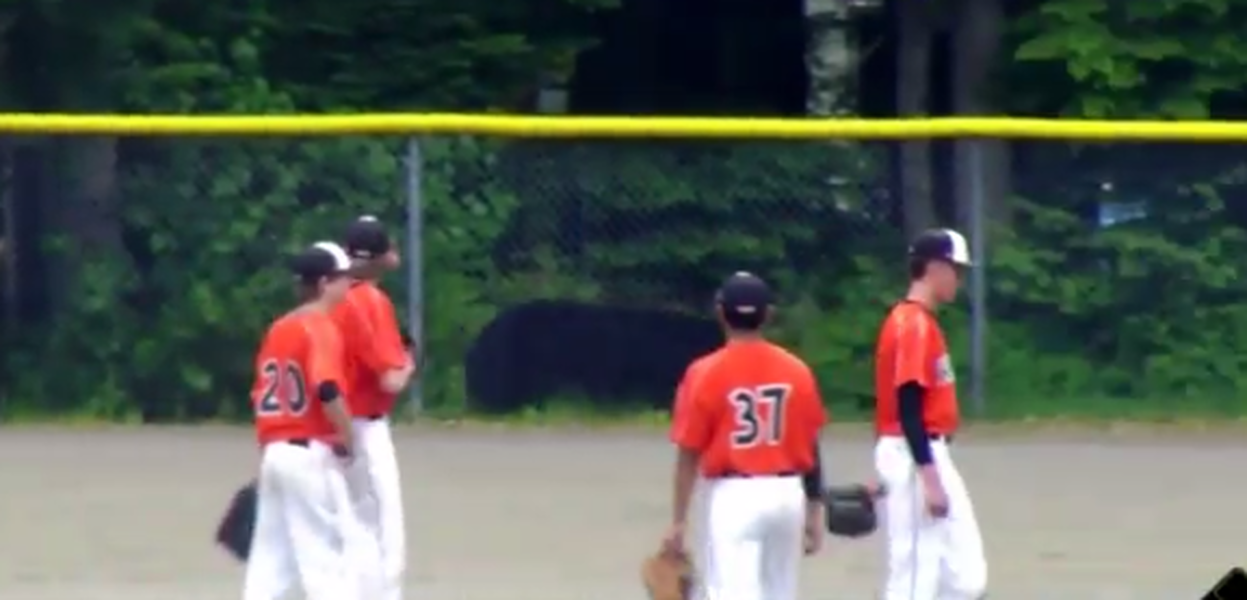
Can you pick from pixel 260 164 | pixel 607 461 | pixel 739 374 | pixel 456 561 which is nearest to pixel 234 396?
pixel 260 164

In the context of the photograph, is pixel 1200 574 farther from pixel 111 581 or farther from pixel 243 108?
pixel 243 108

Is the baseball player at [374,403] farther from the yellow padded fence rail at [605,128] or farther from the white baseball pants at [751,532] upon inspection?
the yellow padded fence rail at [605,128]

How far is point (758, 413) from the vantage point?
973 centimetres

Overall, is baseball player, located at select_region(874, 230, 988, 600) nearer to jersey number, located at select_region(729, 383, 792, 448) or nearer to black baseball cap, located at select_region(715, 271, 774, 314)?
jersey number, located at select_region(729, 383, 792, 448)

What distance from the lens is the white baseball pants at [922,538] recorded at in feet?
34.4

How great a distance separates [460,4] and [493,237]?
9.19ft

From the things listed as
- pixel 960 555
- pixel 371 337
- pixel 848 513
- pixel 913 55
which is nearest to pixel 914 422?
pixel 848 513

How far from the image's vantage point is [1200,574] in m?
12.5

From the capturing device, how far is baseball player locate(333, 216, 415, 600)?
11398 mm

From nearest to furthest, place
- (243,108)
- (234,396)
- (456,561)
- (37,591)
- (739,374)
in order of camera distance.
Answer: (739,374)
(37,591)
(456,561)
(234,396)
(243,108)

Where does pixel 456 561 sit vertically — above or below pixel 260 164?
below

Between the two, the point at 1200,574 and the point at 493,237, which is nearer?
the point at 1200,574

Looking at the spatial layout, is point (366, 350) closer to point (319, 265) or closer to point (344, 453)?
point (344, 453)

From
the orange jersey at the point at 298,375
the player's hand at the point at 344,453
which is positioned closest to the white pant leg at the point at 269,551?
the orange jersey at the point at 298,375
